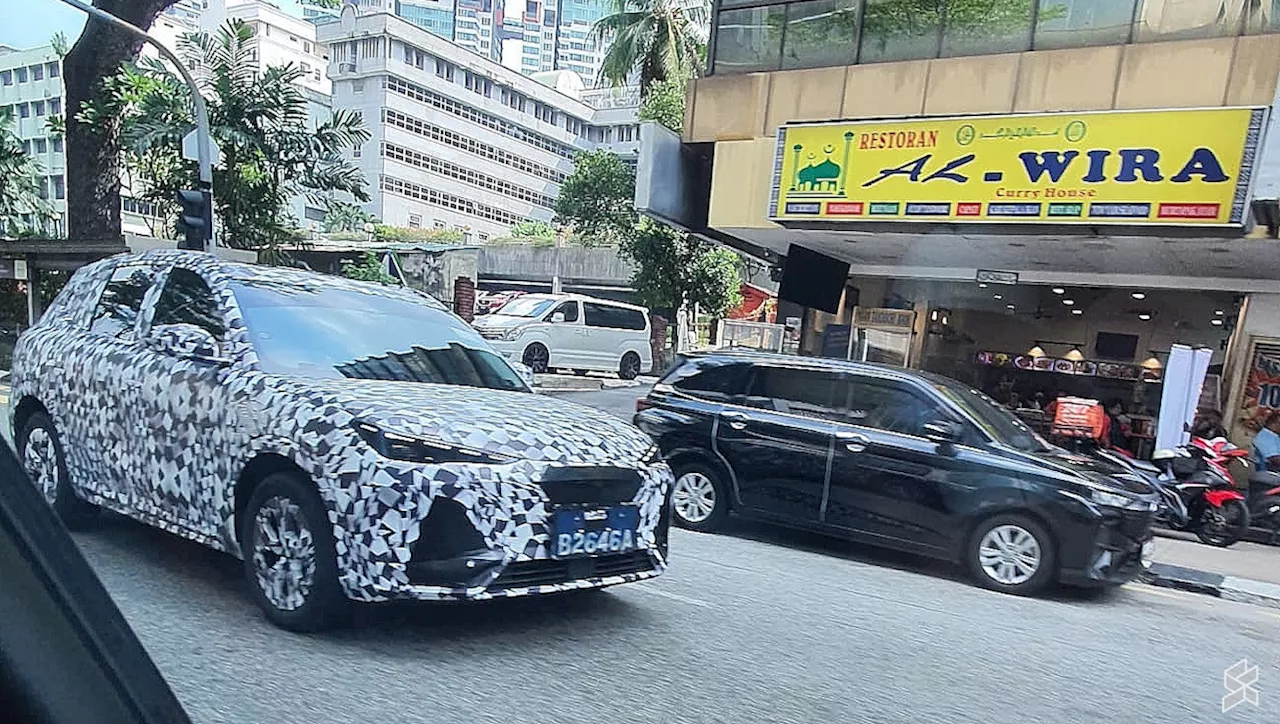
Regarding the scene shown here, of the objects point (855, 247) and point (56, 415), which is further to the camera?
point (855, 247)

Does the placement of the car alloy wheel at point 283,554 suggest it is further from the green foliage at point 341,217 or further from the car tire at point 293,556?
the green foliage at point 341,217

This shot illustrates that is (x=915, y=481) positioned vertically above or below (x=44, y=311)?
below

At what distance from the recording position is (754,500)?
6.68 metres

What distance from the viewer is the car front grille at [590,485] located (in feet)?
11.4

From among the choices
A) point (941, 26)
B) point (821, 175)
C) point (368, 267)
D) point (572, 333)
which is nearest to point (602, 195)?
point (572, 333)

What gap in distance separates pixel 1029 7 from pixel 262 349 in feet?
29.8

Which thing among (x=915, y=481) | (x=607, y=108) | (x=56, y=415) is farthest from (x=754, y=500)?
(x=607, y=108)

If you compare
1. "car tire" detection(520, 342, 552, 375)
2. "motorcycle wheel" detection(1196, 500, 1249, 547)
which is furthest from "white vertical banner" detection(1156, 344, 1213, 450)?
"car tire" detection(520, 342, 552, 375)

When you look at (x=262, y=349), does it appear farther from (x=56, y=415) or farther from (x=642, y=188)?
(x=642, y=188)

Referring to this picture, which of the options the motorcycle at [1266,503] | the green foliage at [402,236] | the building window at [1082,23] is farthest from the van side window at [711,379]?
the green foliage at [402,236]

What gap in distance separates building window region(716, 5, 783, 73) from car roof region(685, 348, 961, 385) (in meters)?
5.42

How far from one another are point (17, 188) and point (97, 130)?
1283 mm

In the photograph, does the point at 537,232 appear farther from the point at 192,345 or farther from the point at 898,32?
the point at 192,345

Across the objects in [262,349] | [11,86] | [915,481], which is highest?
[11,86]
